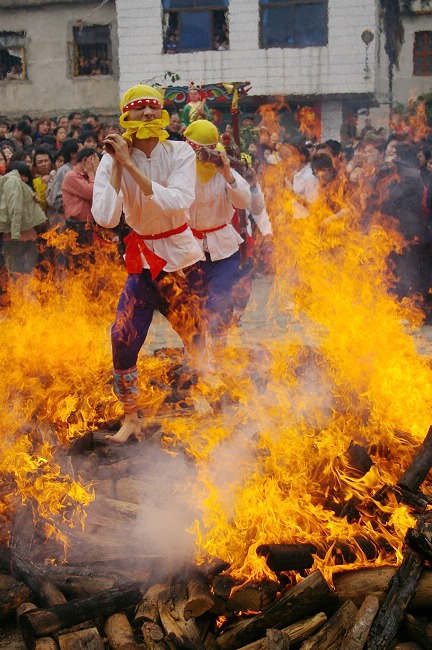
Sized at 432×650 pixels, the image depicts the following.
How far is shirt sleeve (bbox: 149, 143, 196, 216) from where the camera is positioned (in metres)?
4.68

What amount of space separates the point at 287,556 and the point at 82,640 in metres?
0.97

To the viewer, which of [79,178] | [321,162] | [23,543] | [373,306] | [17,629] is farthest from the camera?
[321,162]

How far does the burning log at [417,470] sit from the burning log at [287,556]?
0.68m

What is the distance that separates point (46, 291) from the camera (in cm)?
923

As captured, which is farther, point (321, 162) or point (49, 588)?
point (321, 162)

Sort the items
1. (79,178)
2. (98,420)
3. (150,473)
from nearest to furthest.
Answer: (150,473), (98,420), (79,178)

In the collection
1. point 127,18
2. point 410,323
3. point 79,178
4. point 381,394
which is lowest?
point 410,323

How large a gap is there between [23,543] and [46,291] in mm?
5754

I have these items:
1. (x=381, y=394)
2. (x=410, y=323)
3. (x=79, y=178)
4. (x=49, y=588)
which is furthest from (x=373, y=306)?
(x=79, y=178)

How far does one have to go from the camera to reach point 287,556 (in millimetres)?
3342

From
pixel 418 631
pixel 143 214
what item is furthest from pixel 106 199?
pixel 418 631

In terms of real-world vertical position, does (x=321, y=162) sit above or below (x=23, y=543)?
above

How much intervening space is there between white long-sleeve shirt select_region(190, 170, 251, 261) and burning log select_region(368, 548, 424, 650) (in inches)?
130

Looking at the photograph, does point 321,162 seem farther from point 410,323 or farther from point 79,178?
point 79,178
